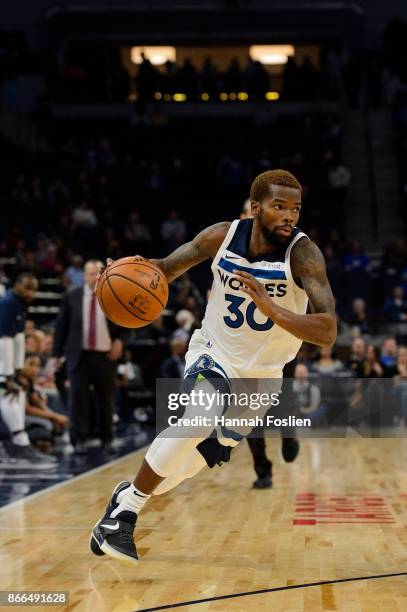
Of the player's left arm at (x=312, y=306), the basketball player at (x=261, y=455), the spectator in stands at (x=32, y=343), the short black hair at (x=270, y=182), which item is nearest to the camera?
the player's left arm at (x=312, y=306)

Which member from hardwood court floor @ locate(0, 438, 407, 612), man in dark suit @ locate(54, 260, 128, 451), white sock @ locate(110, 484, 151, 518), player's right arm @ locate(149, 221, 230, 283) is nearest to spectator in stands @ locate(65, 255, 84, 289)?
man in dark suit @ locate(54, 260, 128, 451)

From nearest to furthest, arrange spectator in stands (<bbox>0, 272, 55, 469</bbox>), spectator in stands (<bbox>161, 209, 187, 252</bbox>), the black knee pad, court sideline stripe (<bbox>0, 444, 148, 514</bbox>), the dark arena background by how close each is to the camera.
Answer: the black knee pad
the dark arena background
court sideline stripe (<bbox>0, 444, 148, 514</bbox>)
spectator in stands (<bbox>0, 272, 55, 469</bbox>)
spectator in stands (<bbox>161, 209, 187, 252</bbox>)

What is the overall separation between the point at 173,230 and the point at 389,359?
695cm

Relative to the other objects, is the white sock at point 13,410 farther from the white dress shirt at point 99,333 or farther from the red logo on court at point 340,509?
the red logo on court at point 340,509

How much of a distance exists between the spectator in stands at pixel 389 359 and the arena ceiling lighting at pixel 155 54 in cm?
1653

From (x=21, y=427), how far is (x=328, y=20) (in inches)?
783

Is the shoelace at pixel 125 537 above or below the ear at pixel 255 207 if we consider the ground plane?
below

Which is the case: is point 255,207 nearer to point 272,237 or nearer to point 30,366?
point 272,237

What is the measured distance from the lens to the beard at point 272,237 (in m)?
4.73

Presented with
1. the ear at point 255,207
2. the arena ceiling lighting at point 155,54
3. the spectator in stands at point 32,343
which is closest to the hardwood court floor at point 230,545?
the ear at point 255,207

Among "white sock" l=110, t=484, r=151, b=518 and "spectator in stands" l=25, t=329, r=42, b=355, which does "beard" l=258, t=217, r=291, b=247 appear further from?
"spectator in stands" l=25, t=329, r=42, b=355

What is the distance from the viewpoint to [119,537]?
4547mm

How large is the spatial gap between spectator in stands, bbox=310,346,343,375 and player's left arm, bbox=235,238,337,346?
8.29 m

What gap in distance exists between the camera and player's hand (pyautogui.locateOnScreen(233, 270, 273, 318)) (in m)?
4.36
